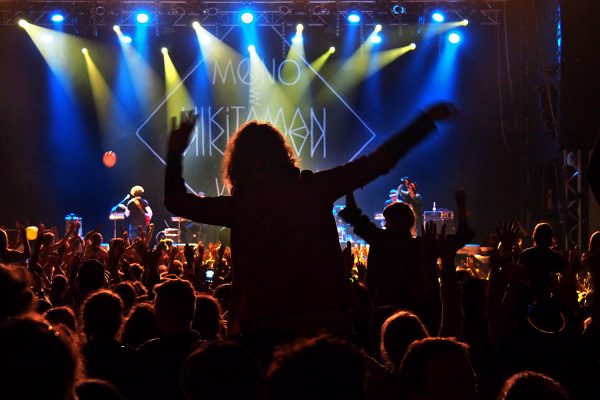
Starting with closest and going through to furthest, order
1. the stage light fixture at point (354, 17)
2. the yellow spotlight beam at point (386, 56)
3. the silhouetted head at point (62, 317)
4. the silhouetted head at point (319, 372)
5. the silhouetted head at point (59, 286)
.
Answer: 1. the silhouetted head at point (319, 372)
2. the silhouetted head at point (62, 317)
3. the silhouetted head at point (59, 286)
4. the stage light fixture at point (354, 17)
5. the yellow spotlight beam at point (386, 56)

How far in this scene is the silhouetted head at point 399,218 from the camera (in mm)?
4609

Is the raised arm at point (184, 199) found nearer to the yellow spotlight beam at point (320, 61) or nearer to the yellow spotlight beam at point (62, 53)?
the yellow spotlight beam at point (320, 61)

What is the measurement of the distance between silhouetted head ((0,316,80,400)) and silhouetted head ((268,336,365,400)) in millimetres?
431

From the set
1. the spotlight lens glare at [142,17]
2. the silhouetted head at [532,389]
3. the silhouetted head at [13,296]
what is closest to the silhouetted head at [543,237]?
the silhouetted head at [532,389]

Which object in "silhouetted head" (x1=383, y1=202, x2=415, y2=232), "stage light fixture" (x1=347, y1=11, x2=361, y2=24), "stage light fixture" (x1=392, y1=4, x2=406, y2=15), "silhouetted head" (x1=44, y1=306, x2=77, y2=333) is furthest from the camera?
"stage light fixture" (x1=347, y1=11, x2=361, y2=24)

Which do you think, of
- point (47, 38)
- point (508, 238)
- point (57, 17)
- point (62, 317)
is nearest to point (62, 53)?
point (47, 38)

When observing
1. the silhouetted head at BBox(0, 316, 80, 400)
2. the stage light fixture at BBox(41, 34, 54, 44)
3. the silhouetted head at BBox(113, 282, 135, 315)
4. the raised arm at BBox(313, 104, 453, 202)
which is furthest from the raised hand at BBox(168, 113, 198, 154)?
the stage light fixture at BBox(41, 34, 54, 44)

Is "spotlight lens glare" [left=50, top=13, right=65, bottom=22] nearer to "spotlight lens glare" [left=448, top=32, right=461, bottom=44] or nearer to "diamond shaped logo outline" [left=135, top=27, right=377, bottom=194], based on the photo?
"diamond shaped logo outline" [left=135, top=27, right=377, bottom=194]

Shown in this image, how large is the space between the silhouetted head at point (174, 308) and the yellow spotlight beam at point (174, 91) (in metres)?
16.0

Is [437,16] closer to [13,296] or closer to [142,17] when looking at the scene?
[142,17]

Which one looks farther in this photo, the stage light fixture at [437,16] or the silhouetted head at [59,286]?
the stage light fixture at [437,16]

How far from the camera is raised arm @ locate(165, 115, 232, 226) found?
2.95 meters

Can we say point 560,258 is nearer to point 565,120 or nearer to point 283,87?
point 565,120

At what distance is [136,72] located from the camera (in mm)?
18844
